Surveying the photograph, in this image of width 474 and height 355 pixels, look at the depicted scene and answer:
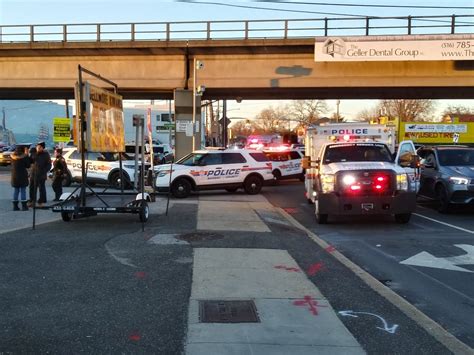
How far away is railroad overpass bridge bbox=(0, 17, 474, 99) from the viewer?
89.0 feet

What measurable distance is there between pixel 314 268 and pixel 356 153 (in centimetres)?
606

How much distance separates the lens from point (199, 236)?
9.22m

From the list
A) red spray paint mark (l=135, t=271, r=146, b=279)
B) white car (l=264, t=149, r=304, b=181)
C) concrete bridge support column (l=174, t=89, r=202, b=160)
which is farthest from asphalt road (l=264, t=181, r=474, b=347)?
concrete bridge support column (l=174, t=89, r=202, b=160)

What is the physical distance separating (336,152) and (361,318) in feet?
26.3

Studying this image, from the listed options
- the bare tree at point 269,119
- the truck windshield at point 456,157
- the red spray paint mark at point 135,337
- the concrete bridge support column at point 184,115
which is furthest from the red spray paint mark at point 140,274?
the bare tree at point 269,119

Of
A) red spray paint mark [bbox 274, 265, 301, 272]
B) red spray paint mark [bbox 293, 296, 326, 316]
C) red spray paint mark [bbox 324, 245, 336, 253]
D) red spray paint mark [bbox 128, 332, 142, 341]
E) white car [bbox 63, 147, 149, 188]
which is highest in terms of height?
white car [bbox 63, 147, 149, 188]

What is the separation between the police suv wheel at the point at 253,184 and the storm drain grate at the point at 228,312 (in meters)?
14.1

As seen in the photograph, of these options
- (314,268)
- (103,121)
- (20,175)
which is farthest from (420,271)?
(20,175)

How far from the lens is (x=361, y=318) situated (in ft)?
16.5

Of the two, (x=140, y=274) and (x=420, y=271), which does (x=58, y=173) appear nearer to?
(x=140, y=274)

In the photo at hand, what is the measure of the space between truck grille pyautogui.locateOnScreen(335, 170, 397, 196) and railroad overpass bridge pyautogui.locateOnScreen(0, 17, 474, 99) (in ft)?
55.3

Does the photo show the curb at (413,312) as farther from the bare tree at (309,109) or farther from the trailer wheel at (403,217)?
the bare tree at (309,109)

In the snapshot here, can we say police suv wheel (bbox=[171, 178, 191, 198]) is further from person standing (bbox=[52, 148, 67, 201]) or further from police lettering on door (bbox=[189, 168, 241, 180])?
person standing (bbox=[52, 148, 67, 201])

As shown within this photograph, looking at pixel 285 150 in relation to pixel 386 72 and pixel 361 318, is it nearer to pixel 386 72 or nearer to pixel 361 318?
pixel 386 72
